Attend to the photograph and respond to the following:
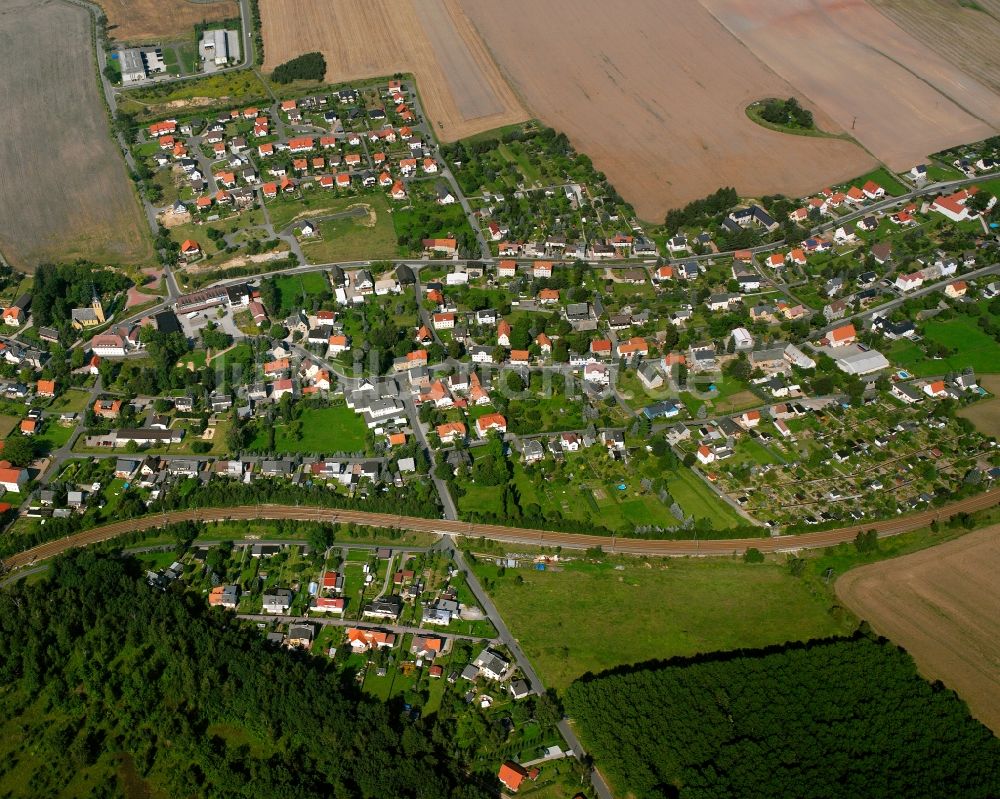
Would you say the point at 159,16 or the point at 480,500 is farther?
the point at 159,16

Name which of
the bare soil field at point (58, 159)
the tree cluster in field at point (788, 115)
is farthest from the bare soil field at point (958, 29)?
the bare soil field at point (58, 159)

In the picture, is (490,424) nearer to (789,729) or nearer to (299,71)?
(789,729)

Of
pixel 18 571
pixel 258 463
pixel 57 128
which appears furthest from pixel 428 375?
pixel 57 128

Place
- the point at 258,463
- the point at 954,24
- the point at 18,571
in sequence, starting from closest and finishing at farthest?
the point at 18,571 → the point at 258,463 → the point at 954,24

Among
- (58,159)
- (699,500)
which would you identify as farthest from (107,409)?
(58,159)

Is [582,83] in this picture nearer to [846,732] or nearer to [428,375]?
[428,375]
